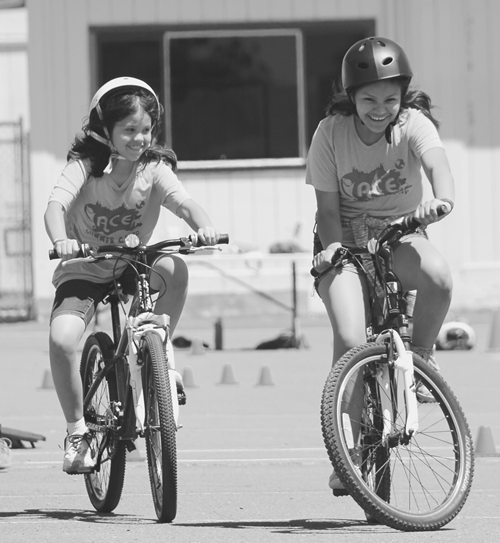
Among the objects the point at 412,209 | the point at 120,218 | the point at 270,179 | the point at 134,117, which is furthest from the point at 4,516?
the point at 270,179

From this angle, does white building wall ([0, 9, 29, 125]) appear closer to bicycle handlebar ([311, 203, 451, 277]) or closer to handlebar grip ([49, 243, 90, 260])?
handlebar grip ([49, 243, 90, 260])

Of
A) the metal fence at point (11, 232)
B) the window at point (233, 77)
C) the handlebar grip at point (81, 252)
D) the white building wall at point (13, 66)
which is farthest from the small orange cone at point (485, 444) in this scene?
the white building wall at point (13, 66)

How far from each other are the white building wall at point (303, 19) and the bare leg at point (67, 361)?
11.9 meters

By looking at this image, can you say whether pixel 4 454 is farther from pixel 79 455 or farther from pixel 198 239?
pixel 198 239

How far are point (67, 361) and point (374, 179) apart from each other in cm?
155

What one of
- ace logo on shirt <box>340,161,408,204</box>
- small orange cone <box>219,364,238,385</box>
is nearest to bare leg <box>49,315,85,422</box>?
ace logo on shirt <box>340,161,408,204</box>

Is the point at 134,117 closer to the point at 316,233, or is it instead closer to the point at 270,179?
the point at 316,233

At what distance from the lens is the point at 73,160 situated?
6090 millimetres

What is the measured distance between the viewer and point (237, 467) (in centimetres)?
746

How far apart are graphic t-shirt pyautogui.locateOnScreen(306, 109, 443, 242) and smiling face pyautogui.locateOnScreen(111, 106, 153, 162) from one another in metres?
0.75

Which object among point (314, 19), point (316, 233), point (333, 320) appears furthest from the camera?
point (314, 19)

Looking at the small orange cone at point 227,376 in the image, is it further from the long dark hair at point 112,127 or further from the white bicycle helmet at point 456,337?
the long dark hair at point 112,127

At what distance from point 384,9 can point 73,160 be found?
1257 centimetres

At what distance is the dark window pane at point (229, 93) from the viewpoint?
1806 cm
